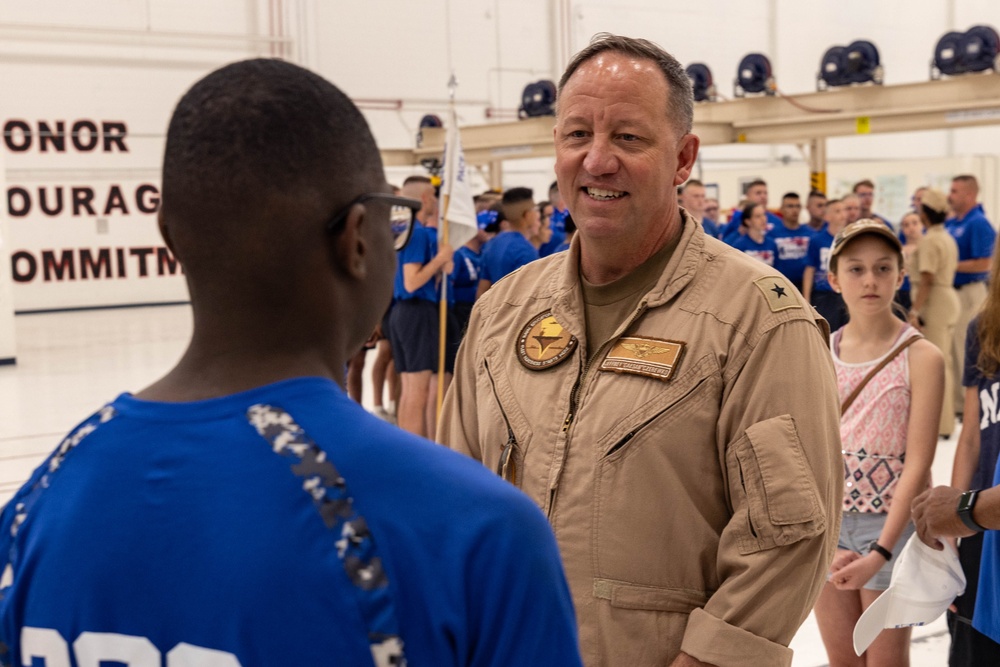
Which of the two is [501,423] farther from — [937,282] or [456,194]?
[937,282]

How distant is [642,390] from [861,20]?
2257cm

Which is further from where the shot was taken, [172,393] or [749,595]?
[749,595]

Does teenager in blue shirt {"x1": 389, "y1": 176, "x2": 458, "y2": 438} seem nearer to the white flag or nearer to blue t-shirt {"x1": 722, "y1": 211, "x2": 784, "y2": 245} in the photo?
the white flag

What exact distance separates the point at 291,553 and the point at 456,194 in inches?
237

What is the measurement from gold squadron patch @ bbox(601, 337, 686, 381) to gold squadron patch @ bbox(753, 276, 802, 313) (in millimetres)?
145

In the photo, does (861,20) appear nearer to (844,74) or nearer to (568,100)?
(844,74)

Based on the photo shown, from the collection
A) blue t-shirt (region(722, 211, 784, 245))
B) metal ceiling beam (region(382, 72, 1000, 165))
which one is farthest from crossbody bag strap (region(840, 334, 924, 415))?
metal ceiling beam (region(382, 72, 1000, 165))

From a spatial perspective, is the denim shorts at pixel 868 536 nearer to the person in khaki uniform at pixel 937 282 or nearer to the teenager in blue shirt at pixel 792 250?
the person in khaki uniform at pixel 937 282

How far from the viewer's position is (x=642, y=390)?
1.57m

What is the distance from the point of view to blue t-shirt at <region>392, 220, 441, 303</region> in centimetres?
681

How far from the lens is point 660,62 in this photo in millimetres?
1671

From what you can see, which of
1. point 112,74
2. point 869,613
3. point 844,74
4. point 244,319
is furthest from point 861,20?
point 244,319

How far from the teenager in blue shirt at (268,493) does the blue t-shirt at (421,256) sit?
5819 millimetres

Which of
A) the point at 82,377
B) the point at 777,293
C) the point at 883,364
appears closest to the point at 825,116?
the point at 82,377
